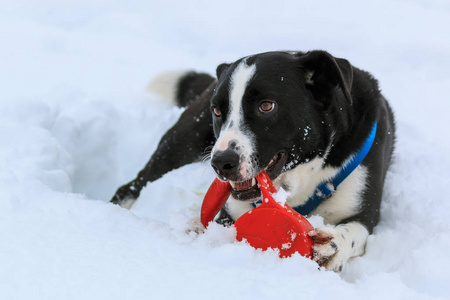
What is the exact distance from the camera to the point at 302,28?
7.11 meters

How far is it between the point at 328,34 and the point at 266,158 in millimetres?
4847

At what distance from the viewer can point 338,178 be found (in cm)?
282

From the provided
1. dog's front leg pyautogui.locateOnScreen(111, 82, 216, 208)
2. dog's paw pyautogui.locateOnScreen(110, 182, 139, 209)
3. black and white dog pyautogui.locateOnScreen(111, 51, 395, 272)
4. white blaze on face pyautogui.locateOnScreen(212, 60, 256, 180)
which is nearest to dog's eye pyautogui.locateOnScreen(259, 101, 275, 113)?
black and white dog pyautogui.locateOnScreen(111, 51, 395, 272)

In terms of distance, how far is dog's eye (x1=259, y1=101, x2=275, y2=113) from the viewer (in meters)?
2.50

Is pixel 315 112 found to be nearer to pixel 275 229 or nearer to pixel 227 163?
pixel 227 163

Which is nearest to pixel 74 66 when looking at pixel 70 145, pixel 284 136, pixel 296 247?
pixel 70 145

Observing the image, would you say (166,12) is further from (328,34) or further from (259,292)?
(259,292)

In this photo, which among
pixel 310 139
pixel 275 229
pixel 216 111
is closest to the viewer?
pixel 275 229

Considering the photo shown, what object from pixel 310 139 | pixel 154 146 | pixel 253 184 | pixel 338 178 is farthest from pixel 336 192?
pixel 154 146

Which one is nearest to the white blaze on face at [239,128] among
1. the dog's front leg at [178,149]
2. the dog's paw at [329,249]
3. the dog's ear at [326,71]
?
the dog's ear at [326,71]

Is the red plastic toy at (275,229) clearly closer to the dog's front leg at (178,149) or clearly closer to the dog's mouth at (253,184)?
the dog's mouth at (253,184)

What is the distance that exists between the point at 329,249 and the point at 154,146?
2767 millimetres

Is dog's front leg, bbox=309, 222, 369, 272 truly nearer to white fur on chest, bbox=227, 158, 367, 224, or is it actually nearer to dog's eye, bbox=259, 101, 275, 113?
white fur on chest, bbox=227, 158, 367, 224

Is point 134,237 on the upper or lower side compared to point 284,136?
lower
